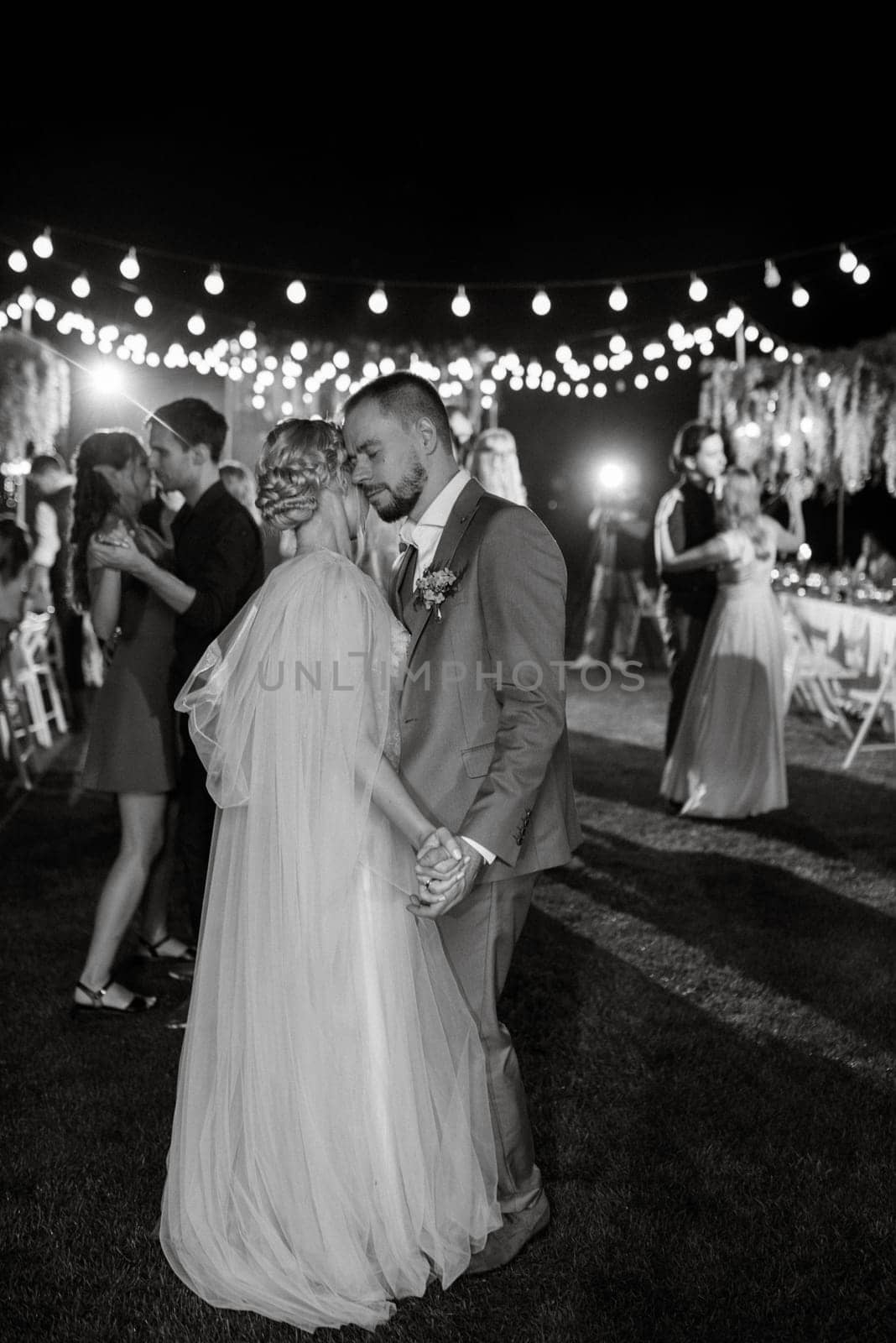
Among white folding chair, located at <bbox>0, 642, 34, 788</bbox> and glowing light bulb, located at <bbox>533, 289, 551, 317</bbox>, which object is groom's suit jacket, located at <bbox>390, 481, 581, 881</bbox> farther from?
glowing light bulb, located at <bbox>533, 289, 551, 317</bbox>

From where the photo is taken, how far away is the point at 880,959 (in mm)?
3938

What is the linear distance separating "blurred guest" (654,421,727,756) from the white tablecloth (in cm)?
207

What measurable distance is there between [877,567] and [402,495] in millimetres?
8655

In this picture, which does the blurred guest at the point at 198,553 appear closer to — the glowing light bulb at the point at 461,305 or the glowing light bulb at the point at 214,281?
the glowing light bulb at the point at 214,281

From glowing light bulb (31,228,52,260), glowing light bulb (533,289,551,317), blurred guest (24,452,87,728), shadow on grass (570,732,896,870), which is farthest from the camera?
glowing light bulb (533,289,551,317)

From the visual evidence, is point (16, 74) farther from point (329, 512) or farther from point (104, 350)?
point (329, 512)

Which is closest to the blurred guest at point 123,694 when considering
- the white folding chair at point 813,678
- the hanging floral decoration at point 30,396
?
the white folding chair at point 813,678

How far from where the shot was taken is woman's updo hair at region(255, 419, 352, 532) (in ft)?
7.26

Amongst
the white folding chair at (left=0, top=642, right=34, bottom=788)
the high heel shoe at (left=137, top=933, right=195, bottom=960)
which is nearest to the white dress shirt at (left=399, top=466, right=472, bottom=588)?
the high heel shoe at (left=137, top=933, right=195, bottom=960)

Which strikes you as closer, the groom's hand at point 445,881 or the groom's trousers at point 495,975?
the groom's hand at point 445,881

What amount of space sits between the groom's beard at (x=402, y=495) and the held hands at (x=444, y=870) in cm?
69

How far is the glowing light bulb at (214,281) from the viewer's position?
7559mm

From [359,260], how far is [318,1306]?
10071mm

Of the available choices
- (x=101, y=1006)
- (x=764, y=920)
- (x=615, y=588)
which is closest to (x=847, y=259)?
(x=764, y=920)
